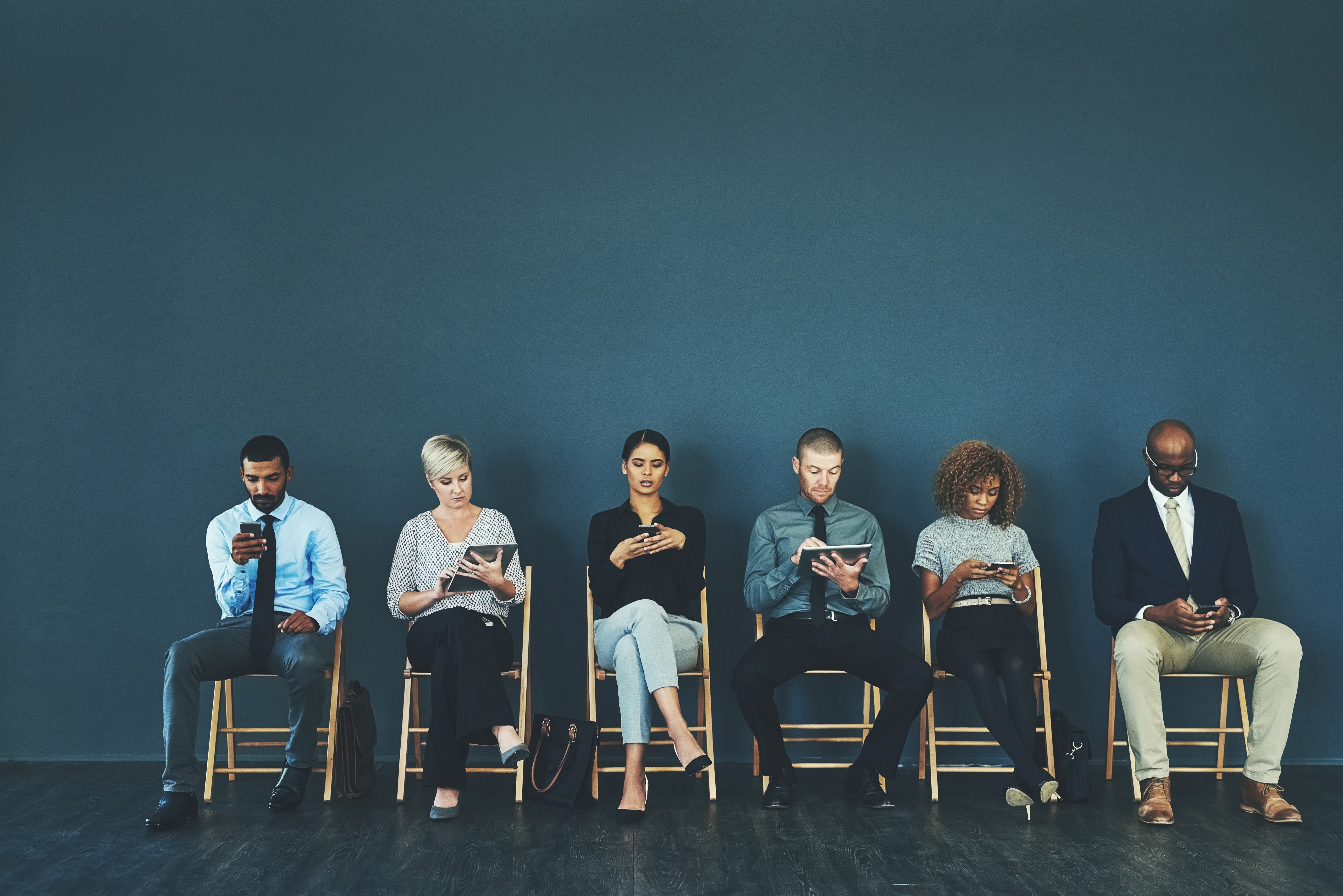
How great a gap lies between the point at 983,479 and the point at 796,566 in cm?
89

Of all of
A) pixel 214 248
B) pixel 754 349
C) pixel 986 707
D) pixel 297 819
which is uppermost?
pixel 214 248

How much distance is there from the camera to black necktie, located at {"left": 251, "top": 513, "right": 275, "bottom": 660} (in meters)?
3.84

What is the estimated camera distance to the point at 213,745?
3.93 metres

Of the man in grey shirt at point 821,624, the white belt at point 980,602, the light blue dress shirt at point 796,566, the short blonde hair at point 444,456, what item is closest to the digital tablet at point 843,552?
the man in grey shirt at point 821,624

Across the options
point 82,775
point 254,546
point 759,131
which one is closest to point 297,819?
point 254,546

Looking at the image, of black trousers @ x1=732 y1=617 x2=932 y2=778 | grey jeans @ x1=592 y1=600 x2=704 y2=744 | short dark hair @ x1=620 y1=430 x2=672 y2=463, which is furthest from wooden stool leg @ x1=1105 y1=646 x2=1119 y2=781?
short dark hair @ x1=620 y1=430 x2=672 y2=463

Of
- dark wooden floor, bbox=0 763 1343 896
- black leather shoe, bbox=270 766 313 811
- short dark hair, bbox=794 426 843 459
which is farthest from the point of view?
short dark hair, bbox=794 426 843 459

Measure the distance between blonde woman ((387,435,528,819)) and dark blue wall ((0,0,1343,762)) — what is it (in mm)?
473

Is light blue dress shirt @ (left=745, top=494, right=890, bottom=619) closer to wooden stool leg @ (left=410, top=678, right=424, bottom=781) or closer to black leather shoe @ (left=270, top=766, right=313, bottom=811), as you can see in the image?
wooden stool leg @ (left=410, top=678, right=424, bottom=781)

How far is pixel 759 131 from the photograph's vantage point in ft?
15.4

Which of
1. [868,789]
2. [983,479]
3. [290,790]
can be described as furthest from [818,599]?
[290,790]

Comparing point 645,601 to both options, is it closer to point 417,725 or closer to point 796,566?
point 796,566

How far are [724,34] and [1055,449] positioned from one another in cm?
251

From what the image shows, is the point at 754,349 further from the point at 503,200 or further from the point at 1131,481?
the point at 1131,481
